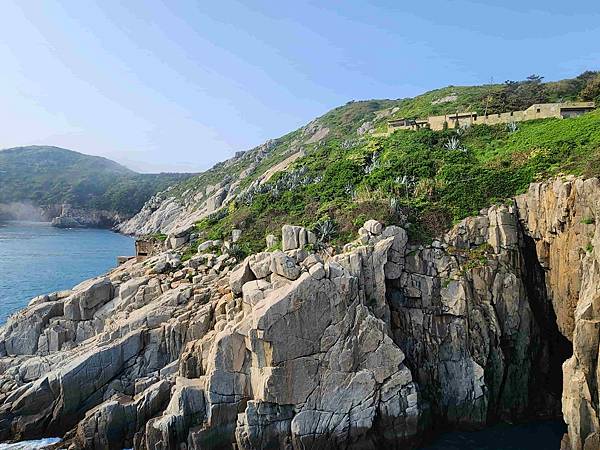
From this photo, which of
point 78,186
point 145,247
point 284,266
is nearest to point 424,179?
point 284,266

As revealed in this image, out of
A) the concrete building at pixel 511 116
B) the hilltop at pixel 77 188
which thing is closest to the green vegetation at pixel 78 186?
the hilltop at pixel 77 188

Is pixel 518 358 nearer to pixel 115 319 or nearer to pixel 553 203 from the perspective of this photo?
pixel 553 203

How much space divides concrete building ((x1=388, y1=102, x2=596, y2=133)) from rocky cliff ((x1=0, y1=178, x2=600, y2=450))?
16.5 m

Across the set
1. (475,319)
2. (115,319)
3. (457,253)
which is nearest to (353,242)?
(457,253)

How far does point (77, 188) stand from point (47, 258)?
8772 centimetres

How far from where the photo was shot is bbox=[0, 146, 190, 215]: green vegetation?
478 feet

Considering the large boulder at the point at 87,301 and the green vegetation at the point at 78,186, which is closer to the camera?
the large boulder at the point at 87,301

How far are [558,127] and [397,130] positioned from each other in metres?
18.0

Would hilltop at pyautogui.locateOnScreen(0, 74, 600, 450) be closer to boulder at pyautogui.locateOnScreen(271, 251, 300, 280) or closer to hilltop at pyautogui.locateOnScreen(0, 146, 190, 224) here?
boulder at pyautogui.locateOnScreen(271, 251, 300, 280)

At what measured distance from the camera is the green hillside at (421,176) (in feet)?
103

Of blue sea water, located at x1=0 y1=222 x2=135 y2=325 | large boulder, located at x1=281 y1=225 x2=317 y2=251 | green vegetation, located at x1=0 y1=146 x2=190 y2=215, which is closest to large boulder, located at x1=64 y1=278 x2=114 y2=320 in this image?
blue sea water, located at x1=0 y1=222 x2=135 y2=325

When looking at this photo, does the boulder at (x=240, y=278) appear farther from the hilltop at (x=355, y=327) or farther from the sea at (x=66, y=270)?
the sea at (x=66, y=270)

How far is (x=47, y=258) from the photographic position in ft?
251

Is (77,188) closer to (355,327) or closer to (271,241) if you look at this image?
(271,241)
